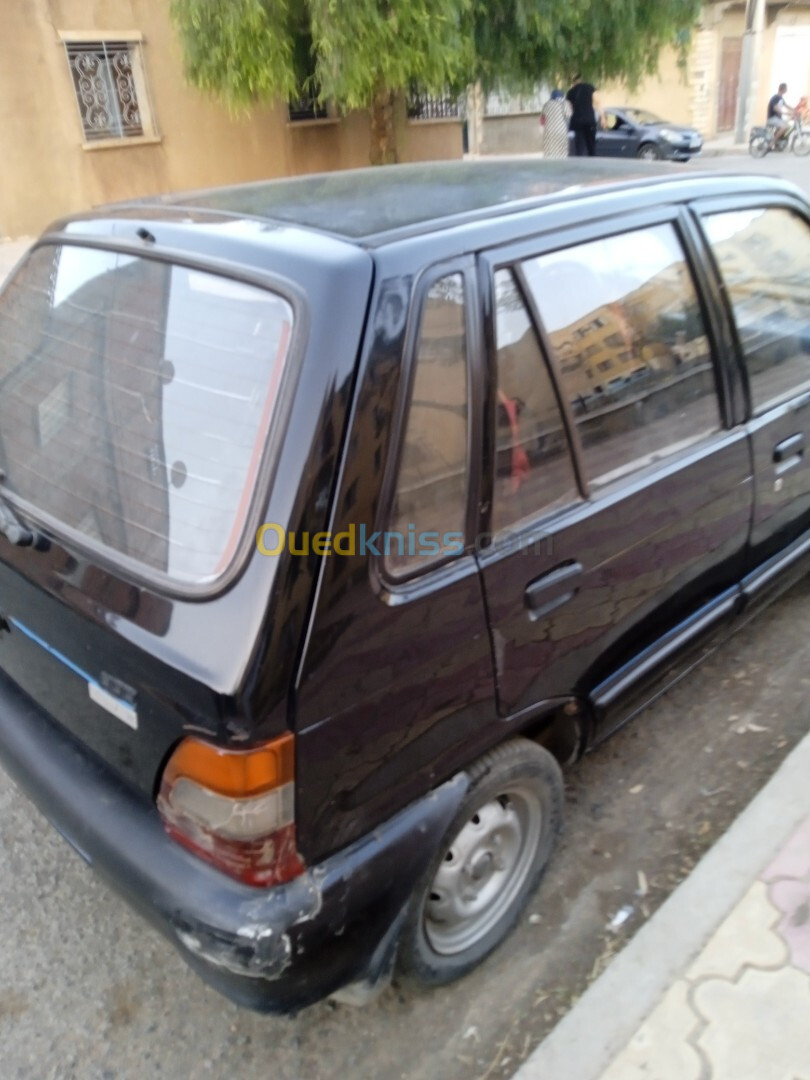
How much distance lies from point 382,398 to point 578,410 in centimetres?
66

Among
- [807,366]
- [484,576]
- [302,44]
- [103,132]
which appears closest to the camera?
[484,576]

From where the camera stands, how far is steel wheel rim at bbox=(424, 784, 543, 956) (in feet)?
6.66

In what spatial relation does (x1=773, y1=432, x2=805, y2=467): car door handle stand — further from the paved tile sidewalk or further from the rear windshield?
the rear windshield

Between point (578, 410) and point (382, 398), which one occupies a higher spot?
point (382, 398)

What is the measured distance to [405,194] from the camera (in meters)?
2.12

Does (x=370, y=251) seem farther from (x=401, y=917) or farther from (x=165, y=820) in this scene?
(x=401, y=917)

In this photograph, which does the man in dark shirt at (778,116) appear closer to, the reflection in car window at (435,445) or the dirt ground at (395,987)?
the dirt ground at (395,987)

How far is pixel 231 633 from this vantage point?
150 centimetres

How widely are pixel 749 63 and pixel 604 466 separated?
85.7ft

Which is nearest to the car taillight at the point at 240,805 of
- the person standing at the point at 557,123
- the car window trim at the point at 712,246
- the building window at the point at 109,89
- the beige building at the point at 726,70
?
the car window trim at the point at 712,246

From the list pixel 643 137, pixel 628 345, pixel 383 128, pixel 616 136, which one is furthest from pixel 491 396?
pixel 616 136

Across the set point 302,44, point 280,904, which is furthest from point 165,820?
point 302,44

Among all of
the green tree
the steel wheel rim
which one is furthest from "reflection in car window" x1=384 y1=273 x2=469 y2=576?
the green tree

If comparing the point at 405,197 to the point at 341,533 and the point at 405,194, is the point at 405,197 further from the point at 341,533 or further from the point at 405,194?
the point at 341,533
